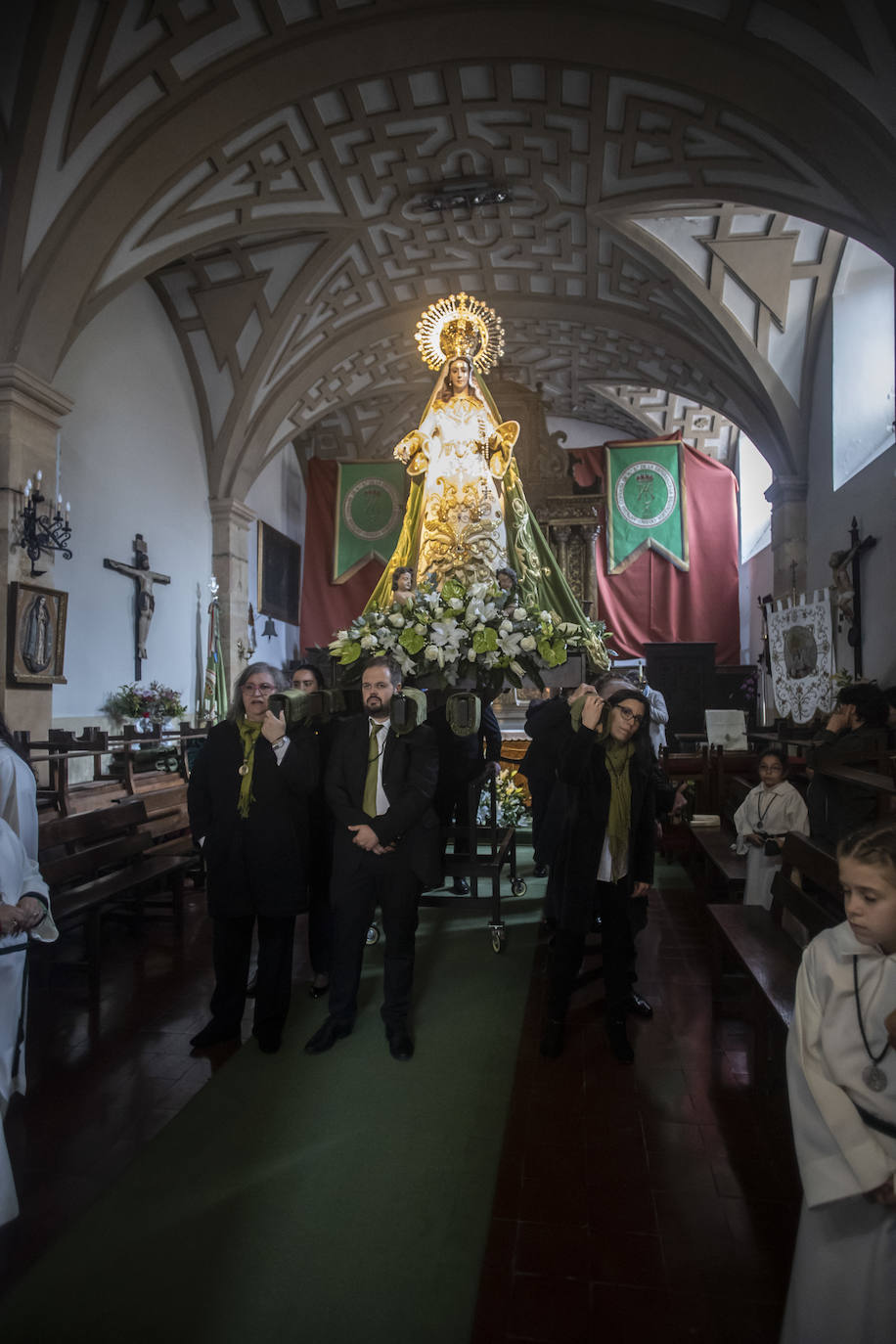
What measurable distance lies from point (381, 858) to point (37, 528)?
5.51 meters

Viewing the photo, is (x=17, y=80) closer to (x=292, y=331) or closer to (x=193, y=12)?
(x=193, y=12)

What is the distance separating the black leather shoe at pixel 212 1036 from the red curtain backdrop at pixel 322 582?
12337 millimetres

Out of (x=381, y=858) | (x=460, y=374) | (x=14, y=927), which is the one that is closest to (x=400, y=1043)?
(x=381, y=858)

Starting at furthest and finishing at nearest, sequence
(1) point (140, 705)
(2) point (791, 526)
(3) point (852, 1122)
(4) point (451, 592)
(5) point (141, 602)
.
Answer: (2) point (791, 526) < (5) point (141, 602) < (1) point (140, 705) < (4) point (451, 592) < (3) point (852, 1122)

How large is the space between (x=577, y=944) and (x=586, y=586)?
38.8 feet

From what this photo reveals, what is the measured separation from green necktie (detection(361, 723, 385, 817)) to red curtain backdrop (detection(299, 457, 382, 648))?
12073mm

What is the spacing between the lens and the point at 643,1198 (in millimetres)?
2385

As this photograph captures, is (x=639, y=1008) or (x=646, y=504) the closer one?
(x=639, y=1008)

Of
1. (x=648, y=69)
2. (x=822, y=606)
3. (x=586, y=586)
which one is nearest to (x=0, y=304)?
(x=648, y=69)

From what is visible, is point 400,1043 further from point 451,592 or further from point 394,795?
point 451,592

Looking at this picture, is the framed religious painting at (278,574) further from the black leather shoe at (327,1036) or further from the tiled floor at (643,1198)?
the tiled floor at (643,1198)

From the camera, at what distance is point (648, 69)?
7.07m

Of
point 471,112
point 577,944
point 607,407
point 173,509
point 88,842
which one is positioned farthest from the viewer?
point 607,407

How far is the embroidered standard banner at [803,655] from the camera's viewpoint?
855 cm
